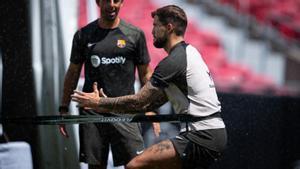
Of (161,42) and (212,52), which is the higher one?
(161,42)

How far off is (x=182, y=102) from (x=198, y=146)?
343 mm

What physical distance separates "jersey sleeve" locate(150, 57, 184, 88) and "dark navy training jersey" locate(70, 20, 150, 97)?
99 cm

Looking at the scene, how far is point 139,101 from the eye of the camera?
564 cm

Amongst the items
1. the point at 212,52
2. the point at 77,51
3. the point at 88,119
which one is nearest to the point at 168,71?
the point at 88,119

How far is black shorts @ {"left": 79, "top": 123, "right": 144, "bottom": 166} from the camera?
21.5 feet

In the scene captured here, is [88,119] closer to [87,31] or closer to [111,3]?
[87,31]

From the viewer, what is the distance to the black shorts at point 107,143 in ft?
21.5

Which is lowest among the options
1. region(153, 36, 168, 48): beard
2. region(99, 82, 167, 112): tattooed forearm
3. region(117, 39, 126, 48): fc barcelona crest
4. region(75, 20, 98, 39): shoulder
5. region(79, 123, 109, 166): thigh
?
region(79, 123, 109, 166): thigh

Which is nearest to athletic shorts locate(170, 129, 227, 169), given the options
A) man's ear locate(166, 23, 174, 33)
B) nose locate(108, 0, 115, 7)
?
man's ear locate(166, 23, 174, 33)

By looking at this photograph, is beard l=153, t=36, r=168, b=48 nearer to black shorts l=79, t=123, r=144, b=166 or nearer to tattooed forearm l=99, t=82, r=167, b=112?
tattooed forearm l=99, t=82, r=167, b=112

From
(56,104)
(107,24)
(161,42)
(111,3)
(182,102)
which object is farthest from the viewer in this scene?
(56,104)

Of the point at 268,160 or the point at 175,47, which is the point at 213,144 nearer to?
the point at 175,47

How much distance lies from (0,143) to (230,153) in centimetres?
235

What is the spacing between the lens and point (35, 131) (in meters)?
7.66
